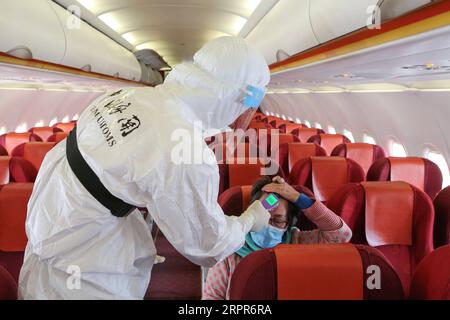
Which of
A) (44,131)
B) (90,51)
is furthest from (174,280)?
(44,131)

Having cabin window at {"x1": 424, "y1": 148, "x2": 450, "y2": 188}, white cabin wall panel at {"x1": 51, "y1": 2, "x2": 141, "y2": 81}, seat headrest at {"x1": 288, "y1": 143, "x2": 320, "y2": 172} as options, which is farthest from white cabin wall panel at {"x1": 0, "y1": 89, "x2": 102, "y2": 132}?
cabin window at {"x1": 424, "y1": 148, "x2": 450, "y2": 188}

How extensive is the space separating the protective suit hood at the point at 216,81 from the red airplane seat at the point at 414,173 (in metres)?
2.53

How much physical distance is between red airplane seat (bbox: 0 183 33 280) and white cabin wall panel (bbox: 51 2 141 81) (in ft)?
7.83

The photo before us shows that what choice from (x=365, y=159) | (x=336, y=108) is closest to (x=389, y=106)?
(x=365, y=159)

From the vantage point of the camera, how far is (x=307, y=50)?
3.65m

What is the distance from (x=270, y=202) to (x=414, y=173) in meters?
2.05

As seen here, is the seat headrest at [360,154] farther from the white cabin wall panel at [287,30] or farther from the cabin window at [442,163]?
the white cabin wall panel at [287,30]

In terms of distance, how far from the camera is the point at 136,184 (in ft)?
5.31

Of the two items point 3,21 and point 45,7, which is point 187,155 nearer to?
point 3,21

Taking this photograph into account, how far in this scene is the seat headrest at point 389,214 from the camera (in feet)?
9.14

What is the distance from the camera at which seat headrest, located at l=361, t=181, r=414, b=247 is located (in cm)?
279


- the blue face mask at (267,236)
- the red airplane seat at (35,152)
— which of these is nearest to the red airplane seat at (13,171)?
the red airplane seat at (35,152)

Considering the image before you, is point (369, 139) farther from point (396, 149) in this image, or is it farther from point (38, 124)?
point (38, 124)

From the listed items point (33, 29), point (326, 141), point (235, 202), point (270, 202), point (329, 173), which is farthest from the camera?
point (326, 141)
